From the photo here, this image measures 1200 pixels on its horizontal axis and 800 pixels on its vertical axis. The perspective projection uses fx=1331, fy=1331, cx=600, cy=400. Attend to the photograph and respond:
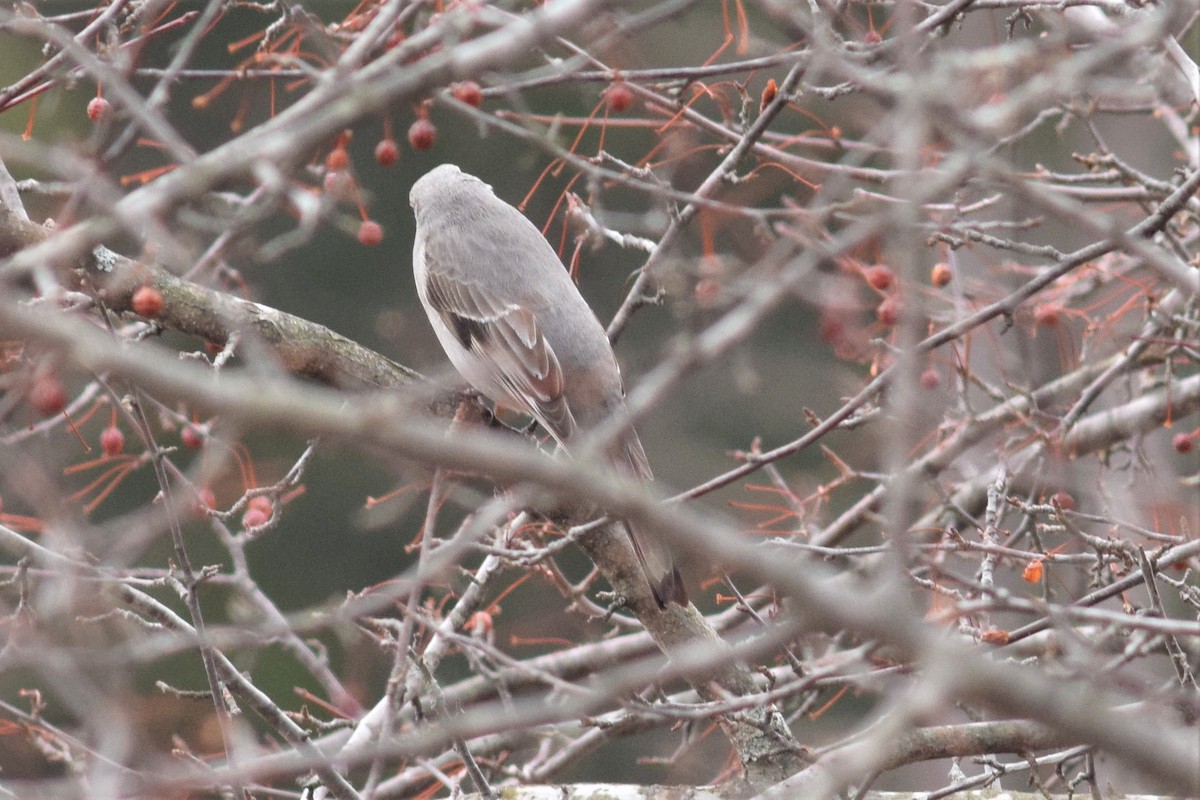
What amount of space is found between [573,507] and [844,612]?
7.09 ft

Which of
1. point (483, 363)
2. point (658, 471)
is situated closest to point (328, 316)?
point (658, 471)

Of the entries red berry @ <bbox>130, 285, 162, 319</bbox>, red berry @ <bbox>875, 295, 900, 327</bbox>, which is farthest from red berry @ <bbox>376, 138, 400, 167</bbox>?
red berry @ <bbox>875, 295, 900, 327</bbox>

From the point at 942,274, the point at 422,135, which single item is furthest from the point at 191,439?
the point at 942,274

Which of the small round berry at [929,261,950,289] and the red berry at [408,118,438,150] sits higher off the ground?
the red berry at [408,118,438,150]

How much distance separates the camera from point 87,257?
10.4ft

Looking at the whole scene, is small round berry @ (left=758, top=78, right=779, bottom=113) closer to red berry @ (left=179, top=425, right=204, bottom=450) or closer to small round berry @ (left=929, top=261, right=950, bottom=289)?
small round berry @ (left=929, top=261, right=950, bottom=289)

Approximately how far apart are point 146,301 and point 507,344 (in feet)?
5.81

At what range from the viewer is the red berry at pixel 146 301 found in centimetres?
295

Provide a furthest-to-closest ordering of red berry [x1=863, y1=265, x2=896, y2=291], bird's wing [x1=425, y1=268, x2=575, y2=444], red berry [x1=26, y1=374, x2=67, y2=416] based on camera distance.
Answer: bird's wing [x1=425, y1=268, x2=575, y2=444] < red berry [x1=863, y1=265, x2=896, y2=291] < red berry [x1=26, y1=374, x2=67, y2=416]

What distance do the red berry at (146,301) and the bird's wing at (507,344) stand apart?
1482mm

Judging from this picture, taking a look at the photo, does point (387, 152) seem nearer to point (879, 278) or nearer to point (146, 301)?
point (146, 301)

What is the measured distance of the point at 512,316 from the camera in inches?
183

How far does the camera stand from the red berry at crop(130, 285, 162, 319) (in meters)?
2.95

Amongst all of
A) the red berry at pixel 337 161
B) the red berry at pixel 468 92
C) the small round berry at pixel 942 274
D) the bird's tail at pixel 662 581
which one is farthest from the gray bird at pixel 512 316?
the small round berry at pixel 942 274
